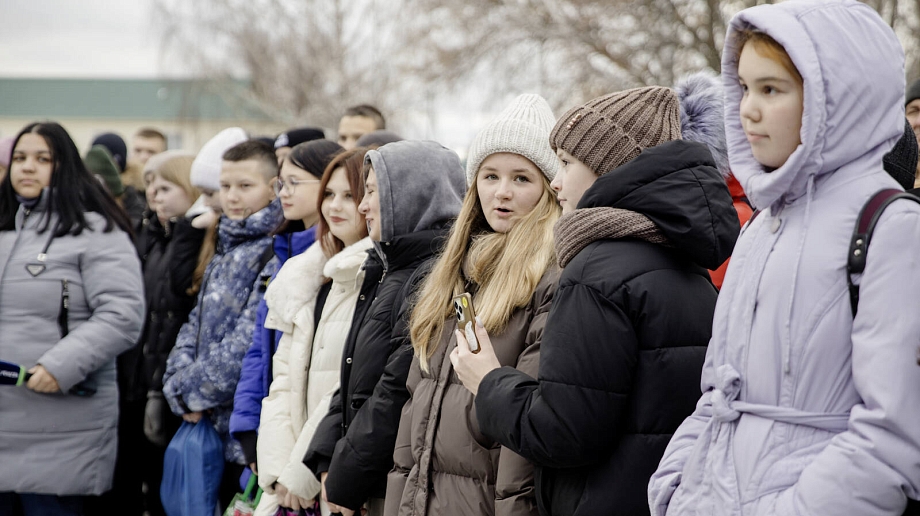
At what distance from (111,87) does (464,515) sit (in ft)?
202

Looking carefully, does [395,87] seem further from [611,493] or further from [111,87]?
[111,87]

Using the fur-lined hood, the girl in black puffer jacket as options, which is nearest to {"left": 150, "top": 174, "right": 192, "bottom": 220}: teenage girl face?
the fur-lined hood

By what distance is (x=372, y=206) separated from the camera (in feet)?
13.5

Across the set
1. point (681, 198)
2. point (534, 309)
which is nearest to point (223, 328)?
point (534, 309)

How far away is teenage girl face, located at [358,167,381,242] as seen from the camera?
4082 mm

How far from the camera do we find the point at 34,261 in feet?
17.7

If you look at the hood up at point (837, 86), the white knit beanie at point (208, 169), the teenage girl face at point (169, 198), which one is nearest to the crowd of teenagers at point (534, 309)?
the hood up at point (837, 86)

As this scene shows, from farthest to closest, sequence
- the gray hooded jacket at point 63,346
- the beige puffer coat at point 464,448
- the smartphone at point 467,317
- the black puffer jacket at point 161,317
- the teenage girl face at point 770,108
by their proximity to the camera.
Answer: the black puffer jacket at point 161,317
the gray hooded jacket at point 63,346
the smartphone at point 467,317
the beige puffer coat at point 464,448
the teenage girl face at point 770,108

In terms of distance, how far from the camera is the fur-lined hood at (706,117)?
342 centimetres

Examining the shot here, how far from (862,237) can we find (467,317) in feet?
4.52

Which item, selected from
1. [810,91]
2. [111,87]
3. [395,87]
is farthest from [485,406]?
[111,87]

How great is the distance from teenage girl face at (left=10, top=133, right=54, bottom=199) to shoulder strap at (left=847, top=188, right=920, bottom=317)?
489 cm

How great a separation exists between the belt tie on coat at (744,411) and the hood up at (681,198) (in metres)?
0.50

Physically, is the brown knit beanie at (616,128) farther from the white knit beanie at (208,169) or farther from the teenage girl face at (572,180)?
the white knit beanie at (208,169)
